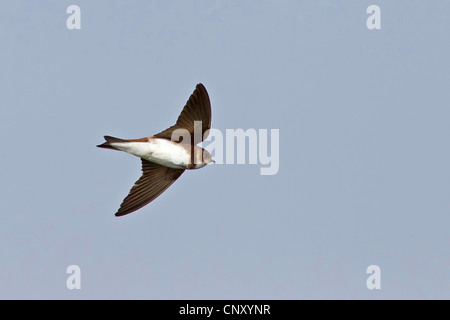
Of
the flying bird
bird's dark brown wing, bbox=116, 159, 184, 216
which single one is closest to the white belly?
the flying bird

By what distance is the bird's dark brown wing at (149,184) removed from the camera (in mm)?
10062

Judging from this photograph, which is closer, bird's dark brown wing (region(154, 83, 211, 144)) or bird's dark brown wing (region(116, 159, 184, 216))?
bird's dark brown wing (region(154, 83, 211, 144))

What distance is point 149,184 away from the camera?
10125mm

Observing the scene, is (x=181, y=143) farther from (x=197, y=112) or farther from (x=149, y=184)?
(x=149, y=184)

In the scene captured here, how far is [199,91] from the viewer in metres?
9.38

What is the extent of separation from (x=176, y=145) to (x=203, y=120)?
41cm

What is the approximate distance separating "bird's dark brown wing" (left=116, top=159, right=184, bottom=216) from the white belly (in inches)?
18.1

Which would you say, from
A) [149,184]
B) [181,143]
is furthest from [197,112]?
[149,184]

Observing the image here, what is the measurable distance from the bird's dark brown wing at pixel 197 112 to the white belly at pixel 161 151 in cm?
20

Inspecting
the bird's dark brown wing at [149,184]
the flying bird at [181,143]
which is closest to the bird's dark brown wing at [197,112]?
the flying bird at [181,143]

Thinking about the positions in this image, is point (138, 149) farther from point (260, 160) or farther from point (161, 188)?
point (260, 160)

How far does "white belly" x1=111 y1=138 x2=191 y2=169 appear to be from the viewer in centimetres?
944

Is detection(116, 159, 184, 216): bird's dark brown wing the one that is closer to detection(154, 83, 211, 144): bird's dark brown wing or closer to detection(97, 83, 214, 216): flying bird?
detection(97, 83, 214, 216): flying bird

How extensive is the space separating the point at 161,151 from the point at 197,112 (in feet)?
1.80
